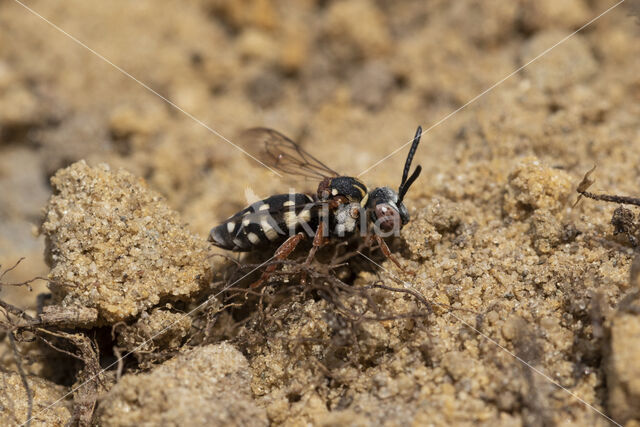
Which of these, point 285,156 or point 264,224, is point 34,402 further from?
point 285,156

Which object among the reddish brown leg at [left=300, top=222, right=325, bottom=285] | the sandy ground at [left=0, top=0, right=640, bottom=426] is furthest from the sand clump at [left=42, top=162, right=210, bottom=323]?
the reddish brown leg at [left=300, top=222, right=325, bottom=285]

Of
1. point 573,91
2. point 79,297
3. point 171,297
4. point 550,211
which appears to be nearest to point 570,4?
point 573,91

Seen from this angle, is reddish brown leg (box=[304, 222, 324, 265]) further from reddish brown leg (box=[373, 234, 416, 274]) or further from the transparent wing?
the transparent wing

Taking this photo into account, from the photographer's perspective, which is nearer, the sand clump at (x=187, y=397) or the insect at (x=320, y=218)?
the sand clump at (x=187, y=397)

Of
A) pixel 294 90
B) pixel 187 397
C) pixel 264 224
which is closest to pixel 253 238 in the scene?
pixel 264 224

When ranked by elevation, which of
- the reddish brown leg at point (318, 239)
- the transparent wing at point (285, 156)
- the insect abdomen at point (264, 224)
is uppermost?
the transparent wing at point (285, 156)

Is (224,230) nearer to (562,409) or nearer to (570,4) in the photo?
(562,409)

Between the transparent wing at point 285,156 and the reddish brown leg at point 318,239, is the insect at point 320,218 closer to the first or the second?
the reddish brown leg at point 318,239

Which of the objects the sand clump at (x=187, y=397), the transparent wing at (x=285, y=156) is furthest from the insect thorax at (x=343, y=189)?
the sand clump at (x=187, y=397)
